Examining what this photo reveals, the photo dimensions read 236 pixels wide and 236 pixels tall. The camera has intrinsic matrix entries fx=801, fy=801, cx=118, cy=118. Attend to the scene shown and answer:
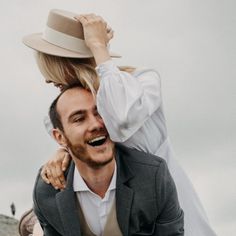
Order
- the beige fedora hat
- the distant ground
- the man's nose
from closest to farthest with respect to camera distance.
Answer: the man's nose, the beige fedora hat, the distant ground

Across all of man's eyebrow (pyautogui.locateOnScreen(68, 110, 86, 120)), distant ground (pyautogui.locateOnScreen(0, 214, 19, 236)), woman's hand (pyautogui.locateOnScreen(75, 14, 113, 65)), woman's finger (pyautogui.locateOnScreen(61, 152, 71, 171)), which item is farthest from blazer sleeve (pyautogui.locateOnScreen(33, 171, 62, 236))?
distant ground (pyautogui.locateOnScreen(0, 214, 19, 236))

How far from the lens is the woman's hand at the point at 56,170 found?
5906mm

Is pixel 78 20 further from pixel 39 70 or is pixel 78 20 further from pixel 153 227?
pixel 153 227

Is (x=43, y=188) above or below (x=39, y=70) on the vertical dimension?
below

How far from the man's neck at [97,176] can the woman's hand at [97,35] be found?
0.75m

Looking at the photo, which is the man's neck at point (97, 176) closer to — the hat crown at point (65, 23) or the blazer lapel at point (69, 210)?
the blazer lapel at point (69, 210)

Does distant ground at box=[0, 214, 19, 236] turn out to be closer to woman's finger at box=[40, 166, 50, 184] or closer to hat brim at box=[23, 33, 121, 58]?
woman's finger at box=[40, 166, 50, 184]

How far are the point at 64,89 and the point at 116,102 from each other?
55 cm

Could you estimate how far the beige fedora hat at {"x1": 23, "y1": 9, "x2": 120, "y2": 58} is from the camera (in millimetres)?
5820

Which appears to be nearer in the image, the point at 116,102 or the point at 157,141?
the point at 116,102

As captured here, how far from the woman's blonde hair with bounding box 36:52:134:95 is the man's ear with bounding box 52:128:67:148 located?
0.35m

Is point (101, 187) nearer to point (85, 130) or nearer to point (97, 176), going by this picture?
point (97, 176)

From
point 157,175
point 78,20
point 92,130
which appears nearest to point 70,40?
point 78,20

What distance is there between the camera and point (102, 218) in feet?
18.8
